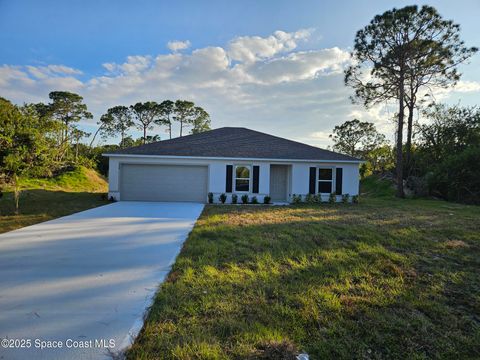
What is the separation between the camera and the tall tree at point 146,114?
106ft

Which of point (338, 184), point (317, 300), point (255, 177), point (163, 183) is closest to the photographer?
point (317, 300)

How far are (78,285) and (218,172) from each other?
31.0 ft

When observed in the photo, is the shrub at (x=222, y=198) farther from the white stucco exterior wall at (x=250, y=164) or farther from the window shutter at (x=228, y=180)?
the window shutter at (x=228, y=180)

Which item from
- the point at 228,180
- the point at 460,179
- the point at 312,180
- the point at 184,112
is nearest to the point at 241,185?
the point at 228,180

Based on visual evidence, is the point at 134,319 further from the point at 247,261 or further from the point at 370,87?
the point at 370,87

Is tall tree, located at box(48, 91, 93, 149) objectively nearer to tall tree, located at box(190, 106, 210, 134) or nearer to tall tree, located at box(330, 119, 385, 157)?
tall tree, located at box(190, 106, 210, 134)

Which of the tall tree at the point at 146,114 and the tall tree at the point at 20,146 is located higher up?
the tall tree at the point at 146,114

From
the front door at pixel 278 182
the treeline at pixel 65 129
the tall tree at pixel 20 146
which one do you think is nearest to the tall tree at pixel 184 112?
the treeline at pixel 65 129

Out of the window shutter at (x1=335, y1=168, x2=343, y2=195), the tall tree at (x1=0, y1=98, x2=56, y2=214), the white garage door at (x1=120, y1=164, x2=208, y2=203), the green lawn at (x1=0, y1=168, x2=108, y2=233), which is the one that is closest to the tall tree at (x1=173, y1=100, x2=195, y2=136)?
the green lawn at (x1=0, y1=168, x2=108, y2=233)

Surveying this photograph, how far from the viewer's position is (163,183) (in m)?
12.3

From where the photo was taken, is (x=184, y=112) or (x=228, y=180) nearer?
(x=228, y=180)

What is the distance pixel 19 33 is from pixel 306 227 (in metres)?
13.2

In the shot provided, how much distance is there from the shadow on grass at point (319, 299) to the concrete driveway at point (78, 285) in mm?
305

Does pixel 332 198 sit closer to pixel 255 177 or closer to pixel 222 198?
pixel 255 177
